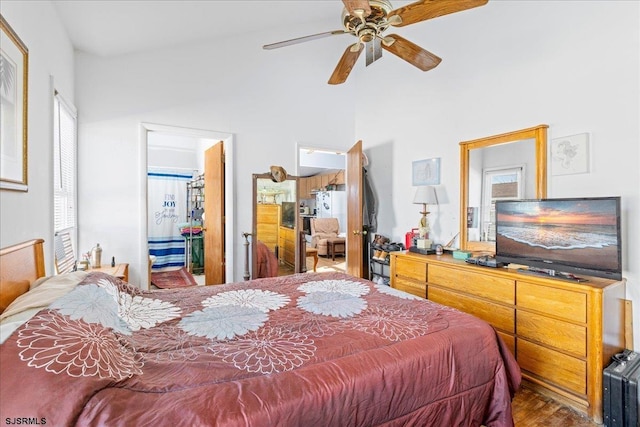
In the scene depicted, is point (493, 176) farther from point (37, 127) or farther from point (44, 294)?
point (37, 127)

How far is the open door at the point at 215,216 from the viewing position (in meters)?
4.04

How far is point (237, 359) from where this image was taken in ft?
4.06

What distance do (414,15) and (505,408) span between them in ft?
7.20

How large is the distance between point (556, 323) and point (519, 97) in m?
1.89

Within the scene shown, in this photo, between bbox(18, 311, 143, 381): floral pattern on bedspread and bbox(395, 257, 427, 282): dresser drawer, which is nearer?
bbox(18, 311, 143, 381): floral pattern on bedspread

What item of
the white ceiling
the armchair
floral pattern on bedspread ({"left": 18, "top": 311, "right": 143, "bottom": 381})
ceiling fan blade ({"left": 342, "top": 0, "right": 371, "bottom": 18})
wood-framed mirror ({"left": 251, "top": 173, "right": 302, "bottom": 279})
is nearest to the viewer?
floral pattern on bedspread ({"left": 18, "top": 311, "right": 143, "bottom": 381})

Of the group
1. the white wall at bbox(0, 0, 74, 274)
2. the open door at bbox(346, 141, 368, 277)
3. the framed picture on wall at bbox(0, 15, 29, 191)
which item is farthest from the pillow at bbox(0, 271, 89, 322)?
the open door at bbox(346, 141, 368, 277)

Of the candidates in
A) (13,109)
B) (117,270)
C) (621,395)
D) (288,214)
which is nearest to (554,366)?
(621,395)

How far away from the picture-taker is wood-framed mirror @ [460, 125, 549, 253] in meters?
2.65

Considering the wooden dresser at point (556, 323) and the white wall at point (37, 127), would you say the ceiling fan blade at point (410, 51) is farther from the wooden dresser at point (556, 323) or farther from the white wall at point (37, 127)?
the white wall at point (37, 127)

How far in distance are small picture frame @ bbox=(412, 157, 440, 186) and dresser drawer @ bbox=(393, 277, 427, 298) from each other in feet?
3.85

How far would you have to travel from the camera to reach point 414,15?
1924mm

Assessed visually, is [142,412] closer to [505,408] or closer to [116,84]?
[505,408]

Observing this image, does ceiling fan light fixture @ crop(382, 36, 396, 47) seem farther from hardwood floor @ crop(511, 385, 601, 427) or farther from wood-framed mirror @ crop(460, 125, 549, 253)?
hardwood floor @ crop(511, 385, 601, 427)
